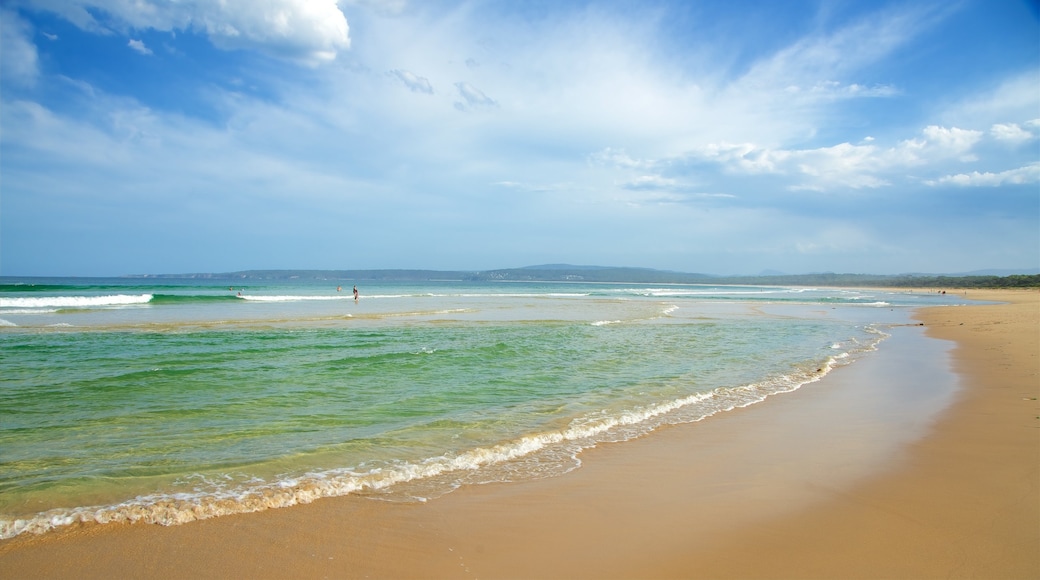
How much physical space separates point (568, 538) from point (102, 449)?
5904 mm

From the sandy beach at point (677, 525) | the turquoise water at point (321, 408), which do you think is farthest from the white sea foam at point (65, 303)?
the sandy beach at point (677, 525)

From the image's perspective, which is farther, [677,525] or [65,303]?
[65,303]

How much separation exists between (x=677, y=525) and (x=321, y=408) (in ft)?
20.4

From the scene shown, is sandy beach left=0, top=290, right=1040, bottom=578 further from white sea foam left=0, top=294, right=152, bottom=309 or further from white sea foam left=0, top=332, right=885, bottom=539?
white sea foam left=0, top=294, right=152, bottom=309

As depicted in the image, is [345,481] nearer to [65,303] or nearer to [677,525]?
[677,525]

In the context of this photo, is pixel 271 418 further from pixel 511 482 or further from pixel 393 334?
pixel 393 334

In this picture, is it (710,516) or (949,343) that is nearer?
(710,516)

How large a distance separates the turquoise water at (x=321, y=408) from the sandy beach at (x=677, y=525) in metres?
0.49

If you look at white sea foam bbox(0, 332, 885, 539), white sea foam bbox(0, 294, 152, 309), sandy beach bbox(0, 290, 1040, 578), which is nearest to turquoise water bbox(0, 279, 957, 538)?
white sea foam bbox(0, 332, 885, 539)

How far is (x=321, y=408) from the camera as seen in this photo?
29.0 ft

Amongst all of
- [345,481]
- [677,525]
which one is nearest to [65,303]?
[345,481]

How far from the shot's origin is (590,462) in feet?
20.8

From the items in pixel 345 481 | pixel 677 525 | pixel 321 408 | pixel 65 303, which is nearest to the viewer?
pixel 677 525

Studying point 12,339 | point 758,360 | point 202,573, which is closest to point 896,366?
point 758,360
